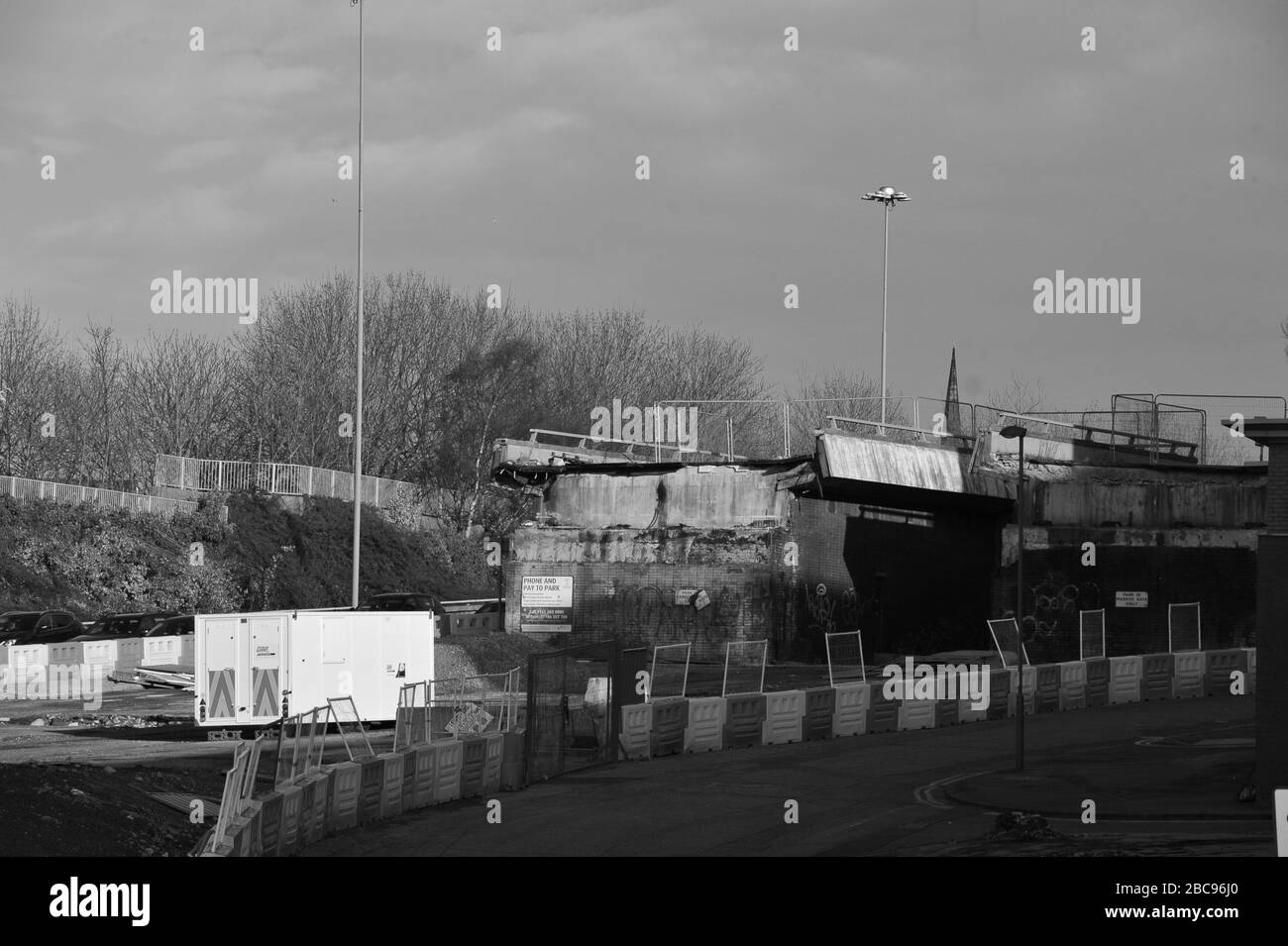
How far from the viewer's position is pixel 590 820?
794 inches

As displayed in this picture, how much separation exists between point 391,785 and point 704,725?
32.0 feet

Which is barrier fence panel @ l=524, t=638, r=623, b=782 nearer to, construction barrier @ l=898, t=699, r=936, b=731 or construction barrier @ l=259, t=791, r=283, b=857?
construction barrier @ l=898, t=699, r=936, b=731

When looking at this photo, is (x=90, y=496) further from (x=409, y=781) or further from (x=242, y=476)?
(x=409, y=781)

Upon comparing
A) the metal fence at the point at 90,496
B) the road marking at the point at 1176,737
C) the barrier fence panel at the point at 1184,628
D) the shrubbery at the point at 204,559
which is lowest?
→ the road marking at the point at 1176,737

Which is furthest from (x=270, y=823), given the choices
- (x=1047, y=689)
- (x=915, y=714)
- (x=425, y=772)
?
(x=1047, y=689)

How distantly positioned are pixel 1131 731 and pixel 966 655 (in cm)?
1299

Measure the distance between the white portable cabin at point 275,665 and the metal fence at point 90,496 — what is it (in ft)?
97.4

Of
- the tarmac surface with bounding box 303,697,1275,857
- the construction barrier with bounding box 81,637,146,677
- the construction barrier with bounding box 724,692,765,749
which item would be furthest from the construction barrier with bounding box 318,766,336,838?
the construction barrier with bounding box 81,637,146,677

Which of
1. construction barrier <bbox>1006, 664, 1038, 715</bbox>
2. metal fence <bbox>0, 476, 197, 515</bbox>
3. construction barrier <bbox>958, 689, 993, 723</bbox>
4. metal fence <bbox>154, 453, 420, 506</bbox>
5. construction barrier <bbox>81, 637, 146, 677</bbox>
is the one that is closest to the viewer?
construction barrier <bbox>958, 689, 993, 723</bbox>

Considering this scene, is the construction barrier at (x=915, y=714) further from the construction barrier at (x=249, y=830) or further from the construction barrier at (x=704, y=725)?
the construction barrier at (x=249, y=830)

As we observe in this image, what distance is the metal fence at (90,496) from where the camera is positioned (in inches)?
2199

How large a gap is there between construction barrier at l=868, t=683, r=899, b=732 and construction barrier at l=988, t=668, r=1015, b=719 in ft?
9.55

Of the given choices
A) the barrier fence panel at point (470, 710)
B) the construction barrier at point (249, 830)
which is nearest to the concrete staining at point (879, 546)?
the barrier fence panel at point (470, 710)

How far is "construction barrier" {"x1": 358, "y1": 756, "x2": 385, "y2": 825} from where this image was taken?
1973 centimetres
